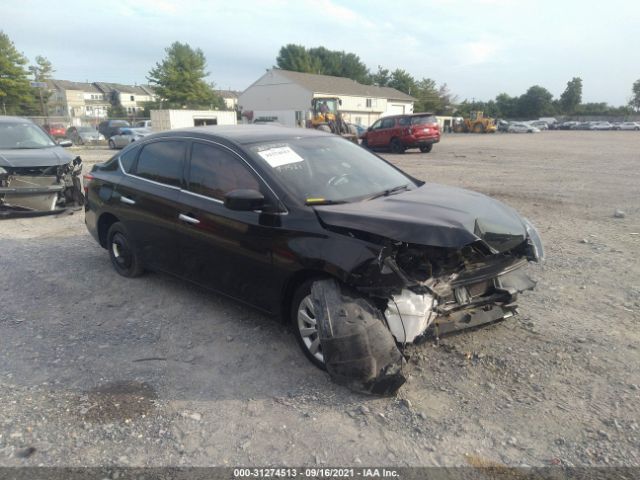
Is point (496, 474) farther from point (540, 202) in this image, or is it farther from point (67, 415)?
point (540, 202)

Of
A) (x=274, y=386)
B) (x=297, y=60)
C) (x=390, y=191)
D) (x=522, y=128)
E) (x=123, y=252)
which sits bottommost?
(x=274, y=386)

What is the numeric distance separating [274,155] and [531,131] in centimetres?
6039

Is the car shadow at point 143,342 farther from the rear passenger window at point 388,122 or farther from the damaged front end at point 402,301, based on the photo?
the rear passenger window at point 388,122

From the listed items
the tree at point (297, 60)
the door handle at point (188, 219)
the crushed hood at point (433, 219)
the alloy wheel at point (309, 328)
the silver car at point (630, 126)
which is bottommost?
the alloy wheel at point (309, 328)

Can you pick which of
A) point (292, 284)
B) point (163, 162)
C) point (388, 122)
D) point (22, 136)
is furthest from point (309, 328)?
point (388, 122)

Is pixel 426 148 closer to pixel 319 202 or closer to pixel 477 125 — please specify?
pixel 319 202

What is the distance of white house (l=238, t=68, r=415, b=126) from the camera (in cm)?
5241

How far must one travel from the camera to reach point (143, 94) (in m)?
111

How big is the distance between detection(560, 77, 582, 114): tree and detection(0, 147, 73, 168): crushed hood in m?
99.8

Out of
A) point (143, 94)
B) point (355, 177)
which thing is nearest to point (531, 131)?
point (355, 177)

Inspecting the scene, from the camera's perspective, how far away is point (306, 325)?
3.54m

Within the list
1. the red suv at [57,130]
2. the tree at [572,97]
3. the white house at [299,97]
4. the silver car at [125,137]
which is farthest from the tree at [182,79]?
the tree at [572,97]

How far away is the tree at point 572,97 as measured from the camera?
301ft

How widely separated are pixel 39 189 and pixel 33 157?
1.95ft
